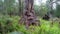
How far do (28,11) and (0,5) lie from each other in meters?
7.76

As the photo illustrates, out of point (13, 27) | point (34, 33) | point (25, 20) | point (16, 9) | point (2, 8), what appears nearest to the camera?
point (34, 33)

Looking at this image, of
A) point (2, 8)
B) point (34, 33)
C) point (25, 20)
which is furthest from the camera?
point (2, 8)

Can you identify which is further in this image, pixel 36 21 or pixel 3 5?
pixel 3 5

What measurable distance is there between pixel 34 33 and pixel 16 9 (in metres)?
12.3

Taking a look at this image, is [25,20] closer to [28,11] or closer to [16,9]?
[28,11]

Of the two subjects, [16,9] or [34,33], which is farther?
[16,9]

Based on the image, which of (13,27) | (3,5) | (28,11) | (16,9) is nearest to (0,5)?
(3,5)

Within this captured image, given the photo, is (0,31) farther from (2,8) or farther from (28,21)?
(2,8)

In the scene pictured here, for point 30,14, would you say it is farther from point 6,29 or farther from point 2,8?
point 2,8

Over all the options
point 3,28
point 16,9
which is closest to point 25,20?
point 3,28

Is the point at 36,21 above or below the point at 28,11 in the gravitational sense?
below

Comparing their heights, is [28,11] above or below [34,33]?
above

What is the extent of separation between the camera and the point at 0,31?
6.05 meters

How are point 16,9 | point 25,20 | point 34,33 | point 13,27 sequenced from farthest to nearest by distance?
point 16,9 → point 25,20 → point 13,27 → point 34,33
